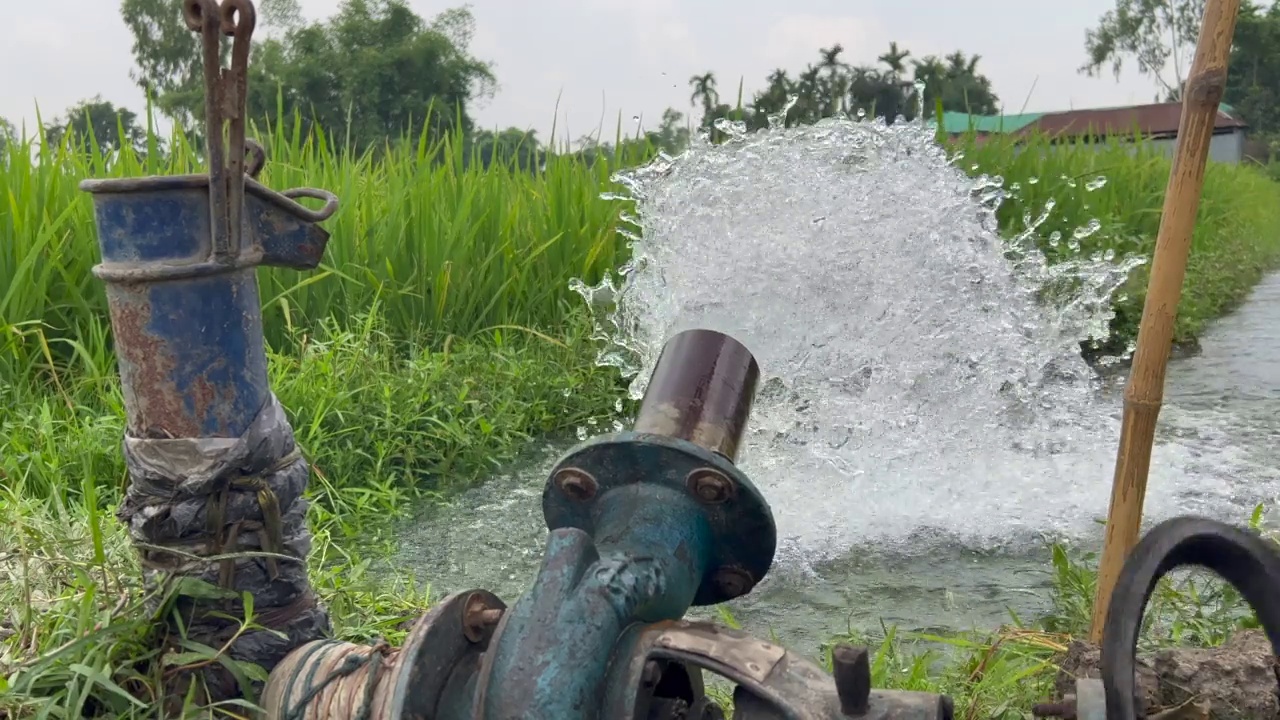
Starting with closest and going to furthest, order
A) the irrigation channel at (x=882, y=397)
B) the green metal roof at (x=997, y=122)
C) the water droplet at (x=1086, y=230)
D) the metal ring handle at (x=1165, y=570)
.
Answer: the metal ring handle at (x=1165, y=570) < the irrigation channel at (x=882, y=397) < the water droplet at (x=1086, y=230) < the green metal roof at (x=997, y=122)

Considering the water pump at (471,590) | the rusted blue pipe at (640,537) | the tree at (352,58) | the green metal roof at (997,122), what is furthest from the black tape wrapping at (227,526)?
the tree at (352,58)

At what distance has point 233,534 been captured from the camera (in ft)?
4.88

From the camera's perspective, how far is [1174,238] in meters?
1.66

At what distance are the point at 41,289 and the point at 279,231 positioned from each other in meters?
2.52

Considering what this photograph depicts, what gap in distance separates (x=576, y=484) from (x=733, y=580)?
0.77ft

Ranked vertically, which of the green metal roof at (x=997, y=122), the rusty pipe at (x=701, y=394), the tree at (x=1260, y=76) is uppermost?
the tree at (x=1260, y=76)

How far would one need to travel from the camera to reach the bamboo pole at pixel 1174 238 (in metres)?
1.64

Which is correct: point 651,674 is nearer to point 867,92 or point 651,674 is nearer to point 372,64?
point 867,92

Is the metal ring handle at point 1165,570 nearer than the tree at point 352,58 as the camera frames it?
Yes

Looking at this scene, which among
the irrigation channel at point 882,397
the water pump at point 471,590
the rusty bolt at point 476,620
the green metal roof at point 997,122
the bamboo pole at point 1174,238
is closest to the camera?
the water pump at point 471,590

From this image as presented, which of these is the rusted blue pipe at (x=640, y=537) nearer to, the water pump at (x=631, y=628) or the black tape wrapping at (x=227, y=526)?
the water pump at (x=631, y=628)

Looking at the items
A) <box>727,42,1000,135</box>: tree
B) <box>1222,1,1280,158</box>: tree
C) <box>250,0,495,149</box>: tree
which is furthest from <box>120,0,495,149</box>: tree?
<box>1222,1,1280,158</box>: tree

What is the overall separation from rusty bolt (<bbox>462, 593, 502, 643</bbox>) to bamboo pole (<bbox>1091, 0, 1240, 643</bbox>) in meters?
0.94

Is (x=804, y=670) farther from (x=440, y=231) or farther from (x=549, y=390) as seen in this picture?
(x=440, y=231)
